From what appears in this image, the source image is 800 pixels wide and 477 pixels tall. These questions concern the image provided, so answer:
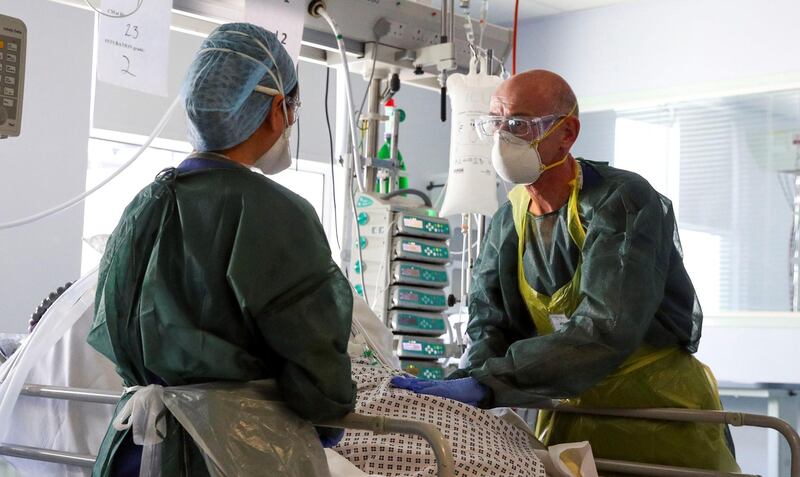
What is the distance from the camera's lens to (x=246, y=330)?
1.46 meters

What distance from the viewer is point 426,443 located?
1.93 m

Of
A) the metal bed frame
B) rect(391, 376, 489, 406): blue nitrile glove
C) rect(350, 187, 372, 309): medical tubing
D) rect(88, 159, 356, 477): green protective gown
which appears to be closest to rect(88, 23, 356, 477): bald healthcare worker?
rect(88, 159, 356, 477): green protective gown

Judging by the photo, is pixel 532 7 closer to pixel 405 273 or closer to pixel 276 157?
pixel 405 273

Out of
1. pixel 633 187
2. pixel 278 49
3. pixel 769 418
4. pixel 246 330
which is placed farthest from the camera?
pixel 633 187

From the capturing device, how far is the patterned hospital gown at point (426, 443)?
190 centimetres

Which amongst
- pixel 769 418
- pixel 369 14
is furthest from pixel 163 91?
pixel 769 418

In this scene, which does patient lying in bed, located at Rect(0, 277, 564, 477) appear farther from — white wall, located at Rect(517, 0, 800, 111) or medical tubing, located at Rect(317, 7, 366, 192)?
white wall, located at Rect(517, 0, 800, 111)

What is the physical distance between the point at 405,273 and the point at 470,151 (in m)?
0.48

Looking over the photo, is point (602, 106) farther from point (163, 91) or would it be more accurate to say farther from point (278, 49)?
point (278, 49)

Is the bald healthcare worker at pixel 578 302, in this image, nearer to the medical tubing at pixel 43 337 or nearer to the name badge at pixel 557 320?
the name badge at pixel 557 320

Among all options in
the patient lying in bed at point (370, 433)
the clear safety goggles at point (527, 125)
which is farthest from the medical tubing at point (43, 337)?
the clear safety goggles at point (527, 125)

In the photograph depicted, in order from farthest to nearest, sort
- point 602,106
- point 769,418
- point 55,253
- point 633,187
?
point 602,106 < point 55,253 < point 633,187 < point 769,418

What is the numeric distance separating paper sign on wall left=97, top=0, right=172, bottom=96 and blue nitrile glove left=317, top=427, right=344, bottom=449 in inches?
49.7

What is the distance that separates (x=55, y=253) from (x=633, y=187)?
13.1 ft
